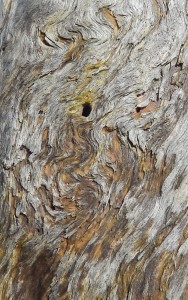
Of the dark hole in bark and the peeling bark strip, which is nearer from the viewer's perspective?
the peeling bark strip

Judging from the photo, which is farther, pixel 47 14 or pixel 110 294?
pixel 47 14

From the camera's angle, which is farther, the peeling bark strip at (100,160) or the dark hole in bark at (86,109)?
the dark hole in bark at (86,109)

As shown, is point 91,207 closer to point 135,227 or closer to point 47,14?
point 135,227

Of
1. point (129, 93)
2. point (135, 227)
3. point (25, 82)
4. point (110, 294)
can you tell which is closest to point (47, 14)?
point (25, 82)

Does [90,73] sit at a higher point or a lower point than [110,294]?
higher

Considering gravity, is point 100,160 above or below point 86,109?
below

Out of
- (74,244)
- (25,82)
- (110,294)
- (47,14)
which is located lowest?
(110,294)
